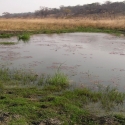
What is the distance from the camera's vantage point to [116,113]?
5941 millimetres

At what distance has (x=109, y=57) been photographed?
1391cm

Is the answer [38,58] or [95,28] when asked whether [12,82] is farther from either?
[95,28]

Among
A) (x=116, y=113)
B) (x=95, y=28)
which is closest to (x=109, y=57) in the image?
(x=116, y=113)

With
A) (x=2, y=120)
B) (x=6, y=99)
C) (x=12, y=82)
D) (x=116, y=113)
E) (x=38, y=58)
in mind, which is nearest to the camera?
(x=2, y=120)

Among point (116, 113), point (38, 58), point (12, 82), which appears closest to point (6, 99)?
point (12, 82)

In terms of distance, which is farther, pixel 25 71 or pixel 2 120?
pixel 25 71

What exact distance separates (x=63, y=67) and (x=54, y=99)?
180 inches

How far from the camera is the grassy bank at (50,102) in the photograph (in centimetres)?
540

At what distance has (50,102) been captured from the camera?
21.0 ft

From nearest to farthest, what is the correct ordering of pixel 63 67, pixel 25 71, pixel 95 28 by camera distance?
pixel 25 71 → pixel 63 67 → pixel 95 28

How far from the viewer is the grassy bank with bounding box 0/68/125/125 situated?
17.7 ft

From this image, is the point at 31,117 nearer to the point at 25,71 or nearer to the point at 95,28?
the point at 25,71

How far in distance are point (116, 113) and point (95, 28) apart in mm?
27426

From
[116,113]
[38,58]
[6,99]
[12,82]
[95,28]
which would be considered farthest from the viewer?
[95,28]
